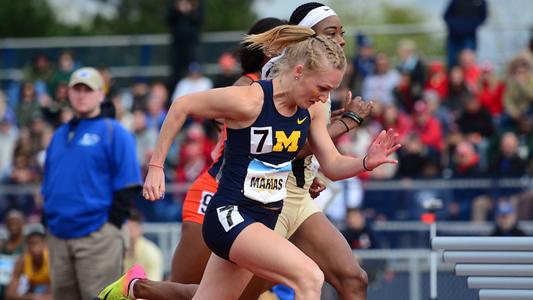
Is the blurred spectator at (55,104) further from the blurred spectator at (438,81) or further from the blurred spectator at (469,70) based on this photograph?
the blurred spectator at (469,70)

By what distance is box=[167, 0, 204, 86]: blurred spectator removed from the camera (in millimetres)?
19188

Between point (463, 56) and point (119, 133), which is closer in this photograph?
point (119, 133)

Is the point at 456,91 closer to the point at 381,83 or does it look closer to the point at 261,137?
the point at 381,83

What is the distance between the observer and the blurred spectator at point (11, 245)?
14.5 metres

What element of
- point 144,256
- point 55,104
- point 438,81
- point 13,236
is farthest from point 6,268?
point 438,81

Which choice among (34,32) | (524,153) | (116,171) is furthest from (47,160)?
(34,32)

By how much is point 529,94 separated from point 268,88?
9456mm

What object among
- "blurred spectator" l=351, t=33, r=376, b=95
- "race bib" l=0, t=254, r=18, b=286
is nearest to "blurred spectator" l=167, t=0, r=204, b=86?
"blurred spectator" l=351, t=33, r=376, b=95

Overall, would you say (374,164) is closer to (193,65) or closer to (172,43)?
(193,65)

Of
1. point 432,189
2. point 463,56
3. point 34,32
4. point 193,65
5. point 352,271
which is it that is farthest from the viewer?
point 34,32

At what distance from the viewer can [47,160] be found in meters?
10.1

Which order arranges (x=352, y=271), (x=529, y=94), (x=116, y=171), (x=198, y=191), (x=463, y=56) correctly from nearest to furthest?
(x=352, y=271), (x=198, y=191), (x=116, y=171), (x=529, y=94), (x=463, y=56)

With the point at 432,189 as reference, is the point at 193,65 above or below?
above

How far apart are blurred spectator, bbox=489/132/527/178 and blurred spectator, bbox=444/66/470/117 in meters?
1.52
